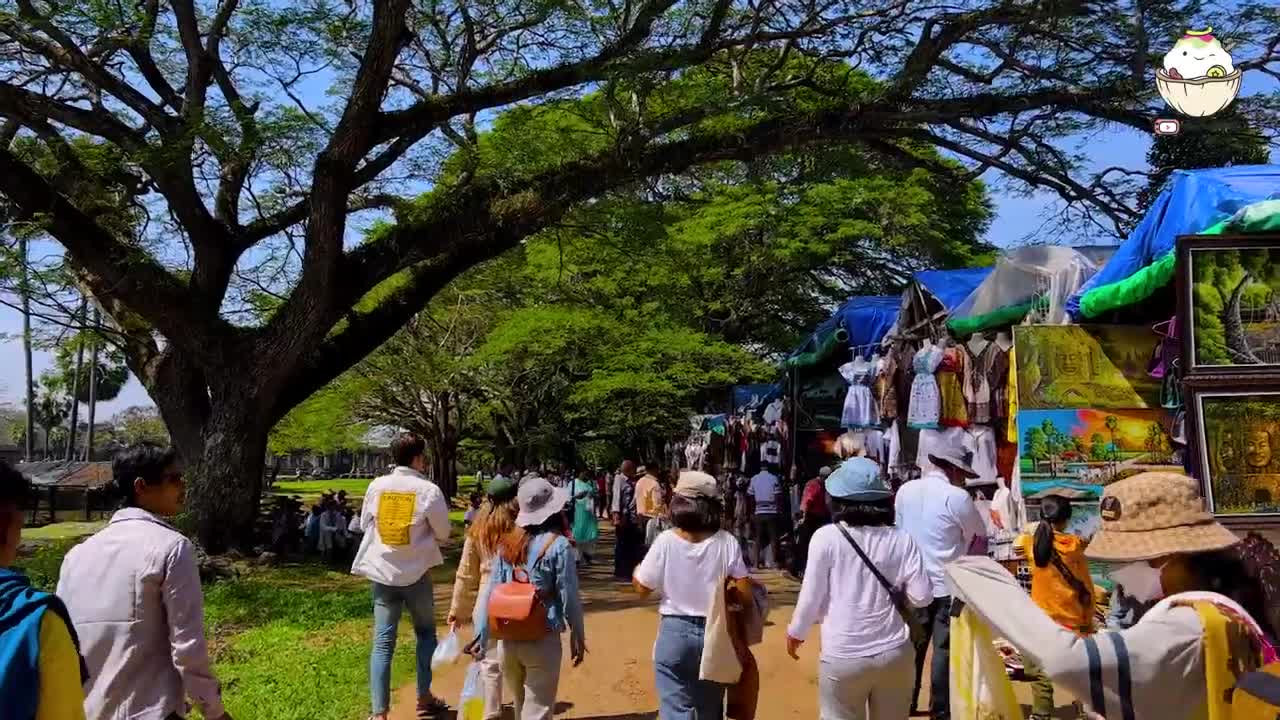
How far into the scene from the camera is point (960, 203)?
2255cm

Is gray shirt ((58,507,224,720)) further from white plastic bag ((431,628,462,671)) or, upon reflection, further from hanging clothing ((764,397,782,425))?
hanging clothing ((764,397,782,425))

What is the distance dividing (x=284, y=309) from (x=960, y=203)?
15771 mm

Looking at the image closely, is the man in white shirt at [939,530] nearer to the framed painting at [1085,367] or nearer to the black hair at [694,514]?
the framed painting at [1085,367]

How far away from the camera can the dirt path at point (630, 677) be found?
6242 millimetres

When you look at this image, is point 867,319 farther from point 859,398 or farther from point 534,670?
point 534,670

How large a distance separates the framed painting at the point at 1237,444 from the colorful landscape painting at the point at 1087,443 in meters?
2.01

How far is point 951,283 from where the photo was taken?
334 inches

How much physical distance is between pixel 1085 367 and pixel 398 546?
14.8 feet

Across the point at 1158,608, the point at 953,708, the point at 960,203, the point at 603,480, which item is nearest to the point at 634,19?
the point at 953,708

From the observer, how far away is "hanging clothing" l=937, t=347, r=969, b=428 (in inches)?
298

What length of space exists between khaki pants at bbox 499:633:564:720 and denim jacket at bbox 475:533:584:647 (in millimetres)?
106

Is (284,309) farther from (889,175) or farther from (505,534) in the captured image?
(889,175)

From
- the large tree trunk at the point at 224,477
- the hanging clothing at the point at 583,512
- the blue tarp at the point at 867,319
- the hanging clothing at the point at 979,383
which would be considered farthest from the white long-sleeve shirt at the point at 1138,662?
the large tree trunk at the point at 224,477

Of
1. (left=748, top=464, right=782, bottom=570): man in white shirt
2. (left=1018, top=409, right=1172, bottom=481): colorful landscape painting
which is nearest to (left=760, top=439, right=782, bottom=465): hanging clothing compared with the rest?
(left=748, top=464, right=782, bottom=570): man in white shirt
